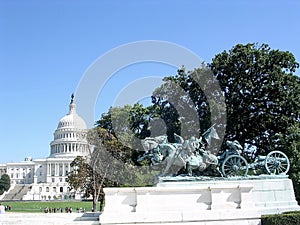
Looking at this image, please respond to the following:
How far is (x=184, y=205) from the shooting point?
1641 centimetres

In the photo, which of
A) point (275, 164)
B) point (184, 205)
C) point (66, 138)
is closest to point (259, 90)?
point (275, 164)

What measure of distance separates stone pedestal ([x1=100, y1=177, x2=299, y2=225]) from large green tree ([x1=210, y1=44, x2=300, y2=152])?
16.7 m

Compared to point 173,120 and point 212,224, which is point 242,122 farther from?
point 212,224

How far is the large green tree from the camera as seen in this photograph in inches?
1278

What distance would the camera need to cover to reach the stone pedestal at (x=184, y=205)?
15555 millimetres

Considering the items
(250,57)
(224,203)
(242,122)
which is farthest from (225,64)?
(224,203)

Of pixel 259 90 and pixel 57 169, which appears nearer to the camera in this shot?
pixel 259 90

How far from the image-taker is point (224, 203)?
1633 cm

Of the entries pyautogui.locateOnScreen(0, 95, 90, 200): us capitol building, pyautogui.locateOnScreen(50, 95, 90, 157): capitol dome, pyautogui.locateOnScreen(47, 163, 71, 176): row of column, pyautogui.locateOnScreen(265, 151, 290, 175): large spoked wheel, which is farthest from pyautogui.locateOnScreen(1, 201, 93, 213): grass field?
pyautogui.locateOnScreen(47, 163, 71, 176): row of column

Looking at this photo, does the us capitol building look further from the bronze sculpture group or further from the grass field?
the bronze sculpture group

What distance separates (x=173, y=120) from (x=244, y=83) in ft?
23.7

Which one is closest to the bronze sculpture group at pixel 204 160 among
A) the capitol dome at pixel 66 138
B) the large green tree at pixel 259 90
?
the large green tree at pixel 259 90

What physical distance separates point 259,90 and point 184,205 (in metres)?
19.7

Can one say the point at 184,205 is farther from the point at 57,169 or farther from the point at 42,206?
the point at 57,169
